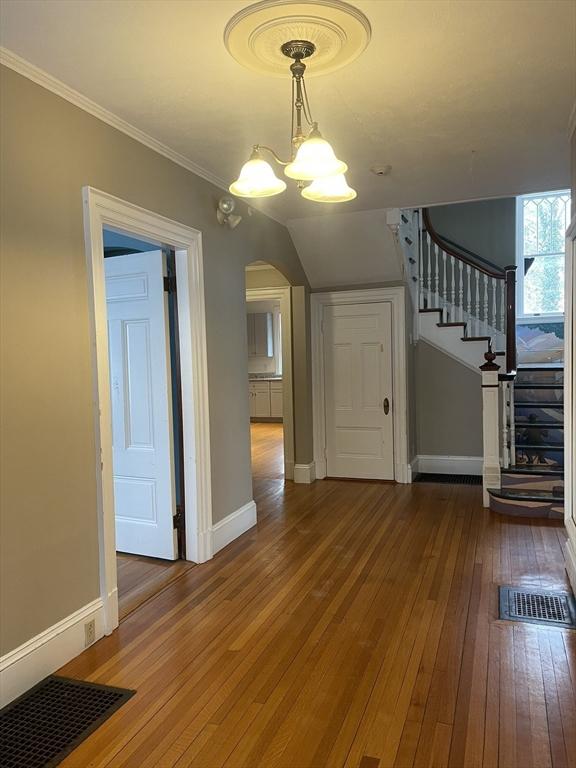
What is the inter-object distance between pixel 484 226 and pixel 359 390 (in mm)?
3118

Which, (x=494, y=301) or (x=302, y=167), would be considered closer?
(x=302, y=167)

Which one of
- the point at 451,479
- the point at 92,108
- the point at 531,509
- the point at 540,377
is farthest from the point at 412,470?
the point at 92,108

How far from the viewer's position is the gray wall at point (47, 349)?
2324 mm

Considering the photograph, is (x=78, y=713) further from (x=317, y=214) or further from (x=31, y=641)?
(x=317, y=214)

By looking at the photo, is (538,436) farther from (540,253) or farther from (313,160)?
(313,160)

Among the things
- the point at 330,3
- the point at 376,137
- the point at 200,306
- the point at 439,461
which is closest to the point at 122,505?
the point at 200,306

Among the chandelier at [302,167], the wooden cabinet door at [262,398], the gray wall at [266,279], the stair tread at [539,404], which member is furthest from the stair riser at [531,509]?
the wooden cabinet door at [262,398]

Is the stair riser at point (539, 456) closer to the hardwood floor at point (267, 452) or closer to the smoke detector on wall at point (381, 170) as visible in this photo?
the hardwood floor at point (267, 452)

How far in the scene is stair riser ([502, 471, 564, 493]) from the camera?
16.0 ft

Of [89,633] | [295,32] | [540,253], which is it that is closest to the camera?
[295,32]

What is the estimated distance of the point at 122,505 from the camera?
3.97 m

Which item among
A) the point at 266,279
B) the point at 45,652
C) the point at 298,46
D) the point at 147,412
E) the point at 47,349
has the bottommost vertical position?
the point at 45,652

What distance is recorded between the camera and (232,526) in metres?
4.20

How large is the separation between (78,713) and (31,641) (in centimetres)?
40
